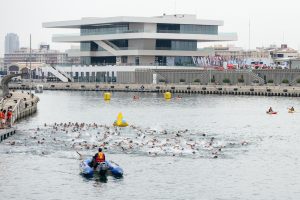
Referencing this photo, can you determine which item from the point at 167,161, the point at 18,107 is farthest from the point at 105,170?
the point at 18,107

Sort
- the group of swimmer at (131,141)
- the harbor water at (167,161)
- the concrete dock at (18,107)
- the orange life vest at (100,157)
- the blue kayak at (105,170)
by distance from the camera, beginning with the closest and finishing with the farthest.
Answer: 1. the harbor water at (167,161)
2. the blue kayak at (105,170)
3. the orange life vest at (100,157)
4. the group of swimmer at (131,141)
5. the concrete dock at (18,107)

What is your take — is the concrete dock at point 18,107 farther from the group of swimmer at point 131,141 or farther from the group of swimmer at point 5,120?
the group of swimmer at point 131,141

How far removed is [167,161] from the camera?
84000 mm

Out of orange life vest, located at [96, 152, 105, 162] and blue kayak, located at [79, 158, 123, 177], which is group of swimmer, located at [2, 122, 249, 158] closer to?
blue kayak, located at [79, 158, 123, 177]

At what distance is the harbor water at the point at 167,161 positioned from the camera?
70.1 m

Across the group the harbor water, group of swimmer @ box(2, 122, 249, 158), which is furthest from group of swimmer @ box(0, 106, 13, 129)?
group of swimmer @ box(2, 122, 249, 158)

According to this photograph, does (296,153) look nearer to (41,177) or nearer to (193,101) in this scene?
(41,177)

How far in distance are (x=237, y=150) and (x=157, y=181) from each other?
2086cm

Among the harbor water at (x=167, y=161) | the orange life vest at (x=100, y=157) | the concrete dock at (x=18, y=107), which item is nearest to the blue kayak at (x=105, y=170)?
the orange life vest at (x=100, y=157)

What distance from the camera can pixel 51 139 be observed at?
9969 cm

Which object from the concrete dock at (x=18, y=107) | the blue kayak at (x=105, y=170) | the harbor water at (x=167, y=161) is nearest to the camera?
the harbor water at (x=167, y=161)

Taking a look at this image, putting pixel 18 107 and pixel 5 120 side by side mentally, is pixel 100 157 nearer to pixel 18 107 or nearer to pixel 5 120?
pixel 5 120

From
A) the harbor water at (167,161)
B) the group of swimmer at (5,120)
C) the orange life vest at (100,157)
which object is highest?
the group of swimmer at (5,120)

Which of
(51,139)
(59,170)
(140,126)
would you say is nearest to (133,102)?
(140,126)
